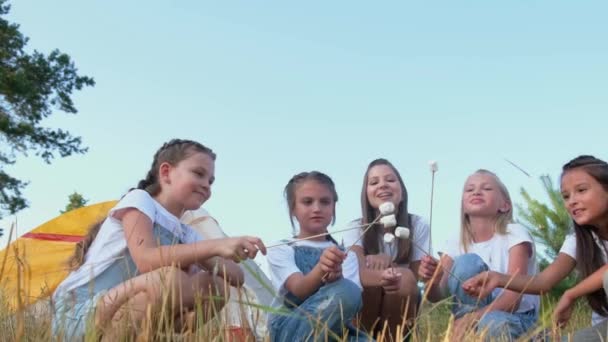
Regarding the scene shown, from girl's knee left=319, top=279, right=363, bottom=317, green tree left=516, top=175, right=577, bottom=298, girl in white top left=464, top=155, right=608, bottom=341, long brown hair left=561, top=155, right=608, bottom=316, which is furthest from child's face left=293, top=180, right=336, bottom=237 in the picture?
green tree left=516, top=175, right=577, bottom=298

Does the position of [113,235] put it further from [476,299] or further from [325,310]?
[476,299]

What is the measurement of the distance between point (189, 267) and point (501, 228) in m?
1.22

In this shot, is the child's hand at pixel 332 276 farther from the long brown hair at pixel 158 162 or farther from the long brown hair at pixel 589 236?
the long brown hair at pixel 589 236

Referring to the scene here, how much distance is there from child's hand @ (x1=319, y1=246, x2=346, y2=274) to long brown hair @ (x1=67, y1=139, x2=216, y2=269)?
20.1 inches

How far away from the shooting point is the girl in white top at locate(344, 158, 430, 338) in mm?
2523

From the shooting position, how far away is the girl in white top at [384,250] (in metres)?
2.52

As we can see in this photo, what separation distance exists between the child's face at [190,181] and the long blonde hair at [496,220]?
101 centimetres

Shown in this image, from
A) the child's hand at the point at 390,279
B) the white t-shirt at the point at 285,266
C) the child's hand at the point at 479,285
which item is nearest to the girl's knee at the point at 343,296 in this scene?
the child's hand at the point at 390,279

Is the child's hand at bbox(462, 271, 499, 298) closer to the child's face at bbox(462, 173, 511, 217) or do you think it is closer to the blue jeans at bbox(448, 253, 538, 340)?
the blue jeans at bbox(448, 253, 538, 340)

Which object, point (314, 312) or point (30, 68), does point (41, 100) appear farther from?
point (314, 312)

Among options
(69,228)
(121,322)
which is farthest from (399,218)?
(69,228)

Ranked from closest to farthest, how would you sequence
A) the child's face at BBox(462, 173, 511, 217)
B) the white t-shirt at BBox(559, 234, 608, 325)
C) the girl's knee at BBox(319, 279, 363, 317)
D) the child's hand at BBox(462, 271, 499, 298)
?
the child's hand at BBox(462, 271, 499, 298) < the girl's knee at BBox(319, 279, 363, 317) < the white t-shirt at BBox(559, 234, 608, 325) < the child's face at BBox(462, 173, 511, 217)

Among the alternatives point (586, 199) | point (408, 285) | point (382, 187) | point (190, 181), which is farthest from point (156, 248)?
point (586, 199)

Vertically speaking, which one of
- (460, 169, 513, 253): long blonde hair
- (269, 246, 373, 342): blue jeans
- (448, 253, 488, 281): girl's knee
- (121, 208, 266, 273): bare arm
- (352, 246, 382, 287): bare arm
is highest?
(460, 169, 513, 253): long blonde hair
